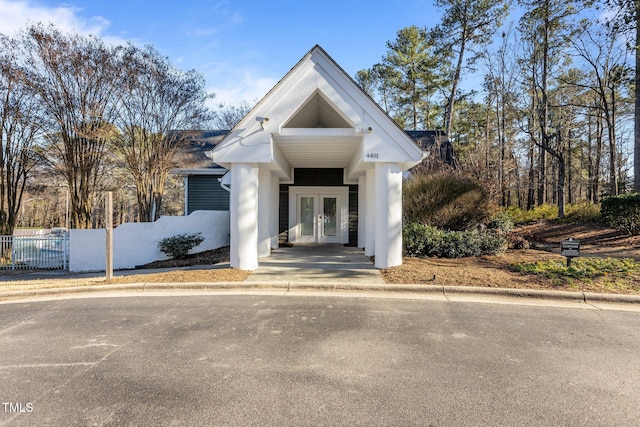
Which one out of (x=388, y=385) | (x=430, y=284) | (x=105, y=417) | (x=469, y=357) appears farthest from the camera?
(x=430, y=284)

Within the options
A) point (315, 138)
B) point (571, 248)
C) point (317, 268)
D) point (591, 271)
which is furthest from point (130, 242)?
point (591, 271)

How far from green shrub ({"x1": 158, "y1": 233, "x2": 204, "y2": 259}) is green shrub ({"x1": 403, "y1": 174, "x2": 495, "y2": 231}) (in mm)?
8030

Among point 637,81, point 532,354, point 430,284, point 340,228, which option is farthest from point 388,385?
point 637,81

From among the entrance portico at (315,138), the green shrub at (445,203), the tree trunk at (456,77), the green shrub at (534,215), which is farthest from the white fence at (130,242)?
the tree trunk at (456,77)

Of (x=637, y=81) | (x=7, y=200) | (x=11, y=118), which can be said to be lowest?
(x=7, y=200)

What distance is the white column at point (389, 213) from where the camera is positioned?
26.9 ft

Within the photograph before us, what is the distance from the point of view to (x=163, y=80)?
601 inches

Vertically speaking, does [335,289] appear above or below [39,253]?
below

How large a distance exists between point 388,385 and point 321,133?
21.3 feet

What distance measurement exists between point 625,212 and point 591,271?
675 cm

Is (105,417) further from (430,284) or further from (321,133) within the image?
(321,133)

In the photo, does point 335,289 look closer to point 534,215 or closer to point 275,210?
point 275,210

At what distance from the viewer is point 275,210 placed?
43.4ft

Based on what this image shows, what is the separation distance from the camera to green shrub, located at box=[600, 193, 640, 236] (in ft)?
37.2
